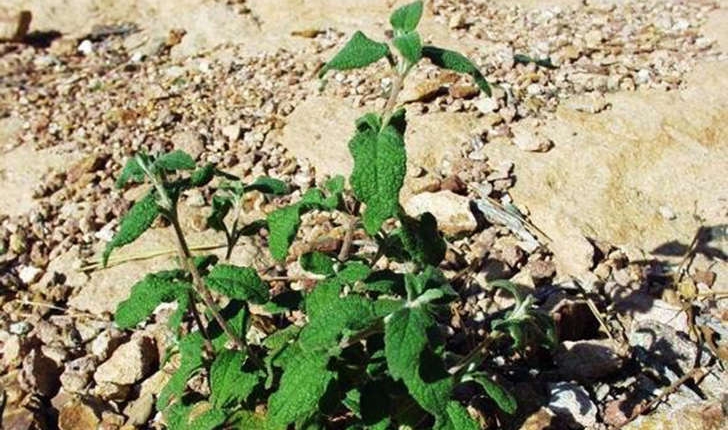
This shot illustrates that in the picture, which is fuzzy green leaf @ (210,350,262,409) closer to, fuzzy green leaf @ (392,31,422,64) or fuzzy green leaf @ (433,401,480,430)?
fuzzy green leaf @ (433,401,480,430)

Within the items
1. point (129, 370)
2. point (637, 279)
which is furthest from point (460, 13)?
point (129, 370)

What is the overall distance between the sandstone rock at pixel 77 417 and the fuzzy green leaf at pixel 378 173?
1.68 m

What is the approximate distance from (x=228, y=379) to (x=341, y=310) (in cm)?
56

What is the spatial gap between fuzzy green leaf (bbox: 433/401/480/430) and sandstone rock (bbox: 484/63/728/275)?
1.32 metres

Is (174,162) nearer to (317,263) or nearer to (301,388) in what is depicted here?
(317,263)

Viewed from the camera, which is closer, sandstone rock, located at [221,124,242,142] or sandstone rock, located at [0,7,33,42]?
sandstone rock, located at [221,124,242,142]

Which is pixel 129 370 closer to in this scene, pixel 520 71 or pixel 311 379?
pixel 311 379

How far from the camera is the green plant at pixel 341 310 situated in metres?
2.23

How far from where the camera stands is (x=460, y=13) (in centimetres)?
554

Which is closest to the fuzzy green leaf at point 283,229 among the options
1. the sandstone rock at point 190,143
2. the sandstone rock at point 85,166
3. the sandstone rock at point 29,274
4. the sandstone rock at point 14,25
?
the sandstone rock at point 29,274

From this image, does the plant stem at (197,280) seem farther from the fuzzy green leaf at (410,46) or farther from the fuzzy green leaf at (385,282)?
the fuzzy green leaf at (410,46)

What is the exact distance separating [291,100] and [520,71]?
1.33 meters

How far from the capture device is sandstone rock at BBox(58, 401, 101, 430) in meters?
3.27

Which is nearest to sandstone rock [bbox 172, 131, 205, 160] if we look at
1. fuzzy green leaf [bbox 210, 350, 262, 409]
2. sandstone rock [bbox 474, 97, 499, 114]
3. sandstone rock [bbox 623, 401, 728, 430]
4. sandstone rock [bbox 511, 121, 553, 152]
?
sandstone rock [bbox 474, 97, 499, 114]
